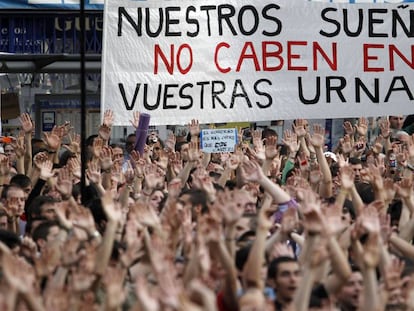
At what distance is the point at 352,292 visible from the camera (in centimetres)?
626

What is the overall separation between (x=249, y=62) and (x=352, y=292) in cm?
491

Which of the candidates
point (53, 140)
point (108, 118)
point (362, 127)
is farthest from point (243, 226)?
point (362, 127)

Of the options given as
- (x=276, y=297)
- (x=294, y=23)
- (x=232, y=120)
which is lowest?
(x=276, y=297)

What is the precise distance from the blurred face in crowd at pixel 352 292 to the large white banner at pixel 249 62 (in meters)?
4.62

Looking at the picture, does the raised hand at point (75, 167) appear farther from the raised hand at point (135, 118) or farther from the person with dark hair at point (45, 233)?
the person with dark hair at point (45, 233)

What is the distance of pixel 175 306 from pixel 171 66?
20.4 ft

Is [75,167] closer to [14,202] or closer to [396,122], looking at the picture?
[14,202]

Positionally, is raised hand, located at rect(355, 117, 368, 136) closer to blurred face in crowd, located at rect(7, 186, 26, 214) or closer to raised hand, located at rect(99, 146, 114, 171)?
raised hand, located at rect(99, 146, 114, 171)

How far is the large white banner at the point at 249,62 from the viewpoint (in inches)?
427

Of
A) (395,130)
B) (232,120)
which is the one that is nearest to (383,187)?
(232,120)

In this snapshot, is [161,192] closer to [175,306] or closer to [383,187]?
[383,187]

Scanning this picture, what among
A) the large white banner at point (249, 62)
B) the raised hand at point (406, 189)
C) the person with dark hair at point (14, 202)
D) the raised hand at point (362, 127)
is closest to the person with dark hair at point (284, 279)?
the raised hand at point (406, 189)

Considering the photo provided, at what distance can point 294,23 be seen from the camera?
36.3 ft

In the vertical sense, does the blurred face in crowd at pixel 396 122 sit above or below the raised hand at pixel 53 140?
above
